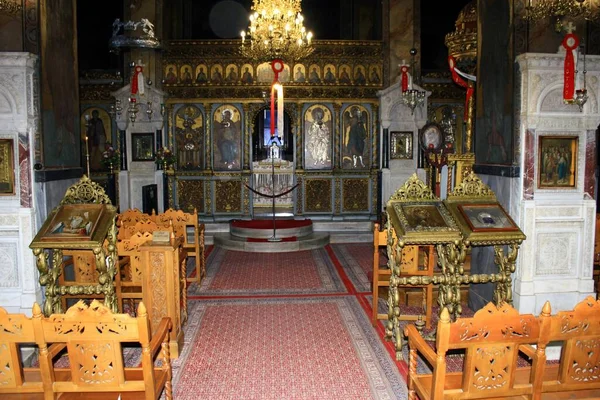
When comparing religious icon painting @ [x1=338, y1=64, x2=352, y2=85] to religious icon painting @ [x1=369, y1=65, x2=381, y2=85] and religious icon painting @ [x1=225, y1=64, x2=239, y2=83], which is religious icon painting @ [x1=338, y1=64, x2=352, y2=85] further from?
religious icon painting @ [x1=225, y1=64, x2=239, y2=83]

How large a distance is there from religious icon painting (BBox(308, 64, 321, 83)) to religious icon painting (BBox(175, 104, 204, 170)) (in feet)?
9.19

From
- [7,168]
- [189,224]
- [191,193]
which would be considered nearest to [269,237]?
[189,224]

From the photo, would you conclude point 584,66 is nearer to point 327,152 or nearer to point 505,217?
point 505,217

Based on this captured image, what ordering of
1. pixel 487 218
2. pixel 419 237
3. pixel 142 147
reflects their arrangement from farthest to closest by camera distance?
pixel 142 147, pixel 487 218, pixel 419 237

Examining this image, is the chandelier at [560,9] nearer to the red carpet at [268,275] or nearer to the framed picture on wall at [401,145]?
the red carpet at [268,275]

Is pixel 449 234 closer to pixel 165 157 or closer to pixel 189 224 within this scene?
pixel 189 224

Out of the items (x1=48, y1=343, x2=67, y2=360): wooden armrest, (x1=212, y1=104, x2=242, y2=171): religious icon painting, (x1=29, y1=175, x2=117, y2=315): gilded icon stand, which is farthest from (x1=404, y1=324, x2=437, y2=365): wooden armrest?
(x1=212, y1=104, x2=242, y2=171): religious icon painting

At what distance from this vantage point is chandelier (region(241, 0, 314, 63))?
7.96 m

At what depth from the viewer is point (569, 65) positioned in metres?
4.63

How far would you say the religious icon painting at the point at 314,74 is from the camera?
11797 millimetres

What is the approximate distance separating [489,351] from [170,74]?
35.5 ft

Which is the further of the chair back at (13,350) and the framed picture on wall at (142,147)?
the framed picture on wall at (142,147)

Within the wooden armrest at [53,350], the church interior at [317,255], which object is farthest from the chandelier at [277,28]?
the wooden armrest at [53,350]

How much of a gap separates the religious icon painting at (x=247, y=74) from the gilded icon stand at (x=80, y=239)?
7.56 metres
